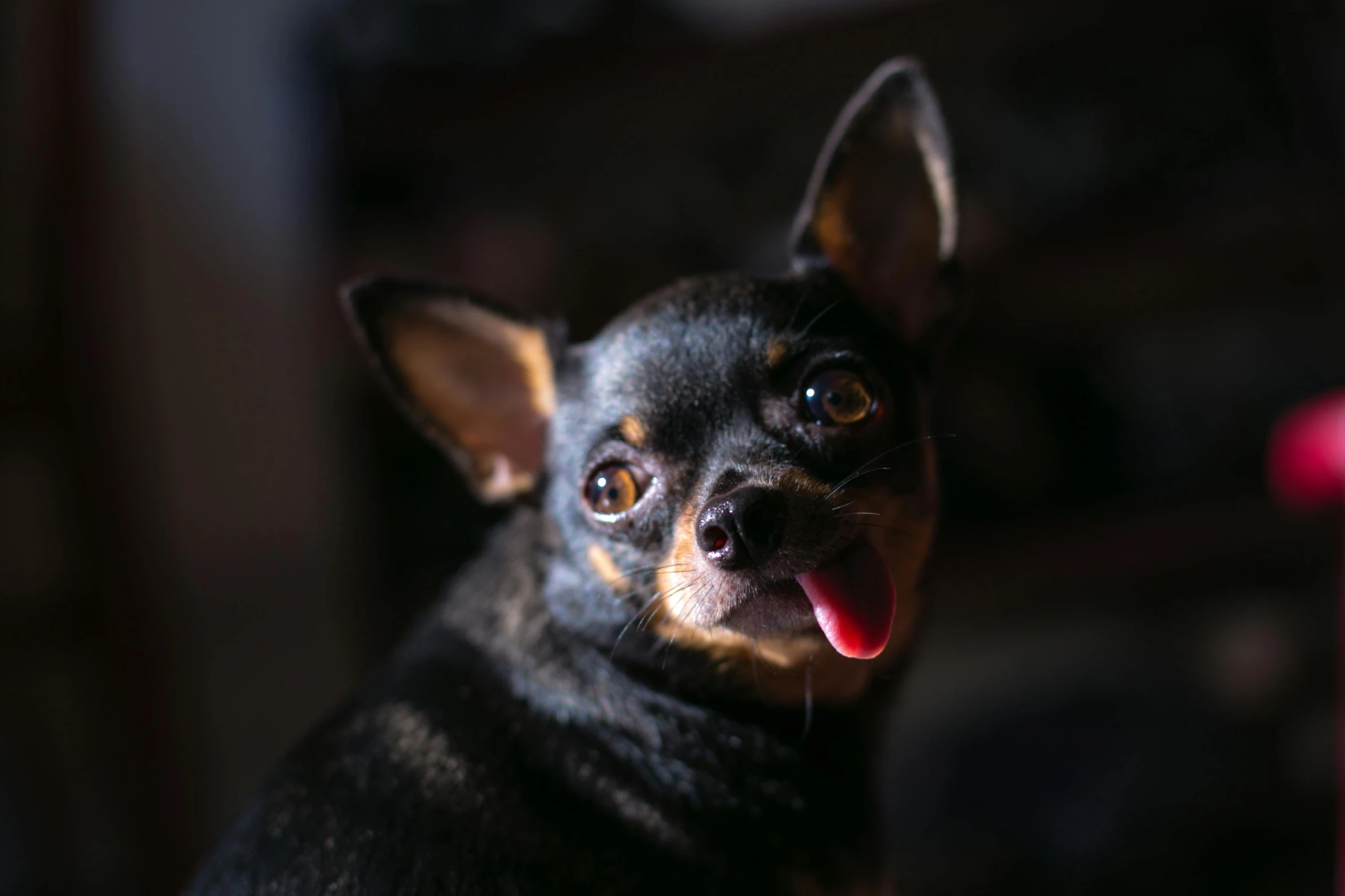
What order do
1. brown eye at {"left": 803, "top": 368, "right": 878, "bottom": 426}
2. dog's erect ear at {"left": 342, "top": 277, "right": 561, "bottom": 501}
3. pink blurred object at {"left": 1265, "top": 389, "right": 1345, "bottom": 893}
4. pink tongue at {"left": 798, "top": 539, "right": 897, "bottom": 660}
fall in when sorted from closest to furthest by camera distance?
pink tongue at {"left": 798, "top": 539, "right": 897, "bottom": 660} < brown eye at {"left": 803, "top": 368, "right": 878, "bottom": 426} < dog's erect ear at {"left": 342, "top": 277, "right": 561, "bottom": 501} < pink blurred object at {"left": 1265, "top": 389, "right": 1345, "bottom": 893}

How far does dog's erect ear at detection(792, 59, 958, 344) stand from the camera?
2.67 feet

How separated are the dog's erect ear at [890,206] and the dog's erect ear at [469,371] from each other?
10.2 inches

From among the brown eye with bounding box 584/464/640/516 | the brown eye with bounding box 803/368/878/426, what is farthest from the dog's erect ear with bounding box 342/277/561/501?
the brown eye with bounding box 803/368/878/426

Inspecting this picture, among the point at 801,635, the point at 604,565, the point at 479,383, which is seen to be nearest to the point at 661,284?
the point at 479,383

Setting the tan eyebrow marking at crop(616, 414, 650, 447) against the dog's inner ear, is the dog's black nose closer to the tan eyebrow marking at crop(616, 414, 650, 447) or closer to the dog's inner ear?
the tan eyebrow marking at crop(616, 414, 650, 447)

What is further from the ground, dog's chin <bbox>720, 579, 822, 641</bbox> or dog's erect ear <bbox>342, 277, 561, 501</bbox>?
dog's erect ear <bbox>342, 277, 561, 501</bbox>

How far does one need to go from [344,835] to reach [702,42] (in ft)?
6.52

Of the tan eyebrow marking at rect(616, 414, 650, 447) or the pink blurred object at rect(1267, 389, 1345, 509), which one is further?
the pink blurred object at rect(1267, 389, 1345, 509)

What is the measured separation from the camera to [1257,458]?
2.47 meters

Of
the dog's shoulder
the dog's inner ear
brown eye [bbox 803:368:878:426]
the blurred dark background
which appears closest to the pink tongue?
brown eye [bbox 803:368:878:426]

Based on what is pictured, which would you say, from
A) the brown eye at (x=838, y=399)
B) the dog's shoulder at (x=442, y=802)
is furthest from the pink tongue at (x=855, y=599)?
the dog's shoulder at (x=442, y=802)

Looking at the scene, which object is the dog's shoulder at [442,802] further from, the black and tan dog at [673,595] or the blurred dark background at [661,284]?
the blurred dark background at [661,284]

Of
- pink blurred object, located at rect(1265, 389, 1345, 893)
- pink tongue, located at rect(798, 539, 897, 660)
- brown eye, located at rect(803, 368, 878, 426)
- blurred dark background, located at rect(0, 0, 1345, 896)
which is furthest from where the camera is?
blurred dark background, located at rect(0, 0, 1345, 896)

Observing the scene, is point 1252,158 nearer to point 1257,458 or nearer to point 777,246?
point 1257,458
